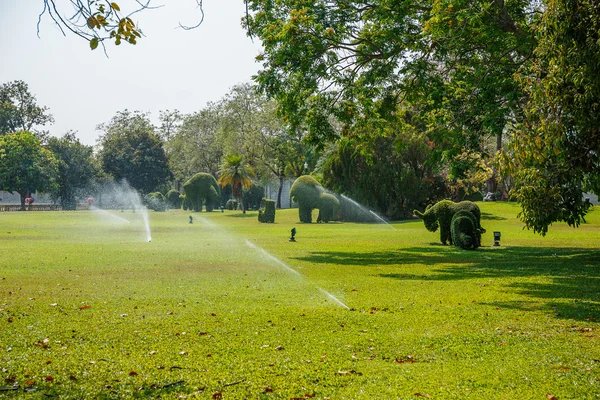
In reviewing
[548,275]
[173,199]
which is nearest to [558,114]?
[548,275]

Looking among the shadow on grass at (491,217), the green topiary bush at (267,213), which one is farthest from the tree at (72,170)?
the shadow on grass at (491,217)

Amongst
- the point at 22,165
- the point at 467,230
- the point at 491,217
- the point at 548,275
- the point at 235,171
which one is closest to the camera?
the point at 548,275

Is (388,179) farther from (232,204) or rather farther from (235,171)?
(232,204)

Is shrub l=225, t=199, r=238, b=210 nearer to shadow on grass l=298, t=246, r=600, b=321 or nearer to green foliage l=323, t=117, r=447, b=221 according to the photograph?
green foliage l=323, t=117, r=447, b=221

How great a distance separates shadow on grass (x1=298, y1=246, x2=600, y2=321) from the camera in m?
12.7

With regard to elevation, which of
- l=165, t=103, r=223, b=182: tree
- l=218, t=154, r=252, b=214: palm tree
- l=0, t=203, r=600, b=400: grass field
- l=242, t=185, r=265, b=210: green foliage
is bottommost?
l=0, t=203, r=600, b=400: grass field

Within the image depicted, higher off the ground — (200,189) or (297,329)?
(200,189)

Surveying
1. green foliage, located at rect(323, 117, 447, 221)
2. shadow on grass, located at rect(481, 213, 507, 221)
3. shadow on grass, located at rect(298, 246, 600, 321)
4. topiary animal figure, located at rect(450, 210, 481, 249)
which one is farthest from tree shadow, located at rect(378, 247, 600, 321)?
green foliage, located at rect(323, 117, 447, 221)

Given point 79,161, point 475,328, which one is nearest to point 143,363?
point 475,328

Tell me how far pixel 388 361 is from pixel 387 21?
1730 cm

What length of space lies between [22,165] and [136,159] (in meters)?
18.9

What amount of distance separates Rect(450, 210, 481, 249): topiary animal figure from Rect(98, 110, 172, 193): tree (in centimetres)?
7803

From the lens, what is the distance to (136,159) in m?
98.0

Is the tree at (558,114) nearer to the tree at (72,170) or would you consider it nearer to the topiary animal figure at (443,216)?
the topiary animal figure at (443,216)
